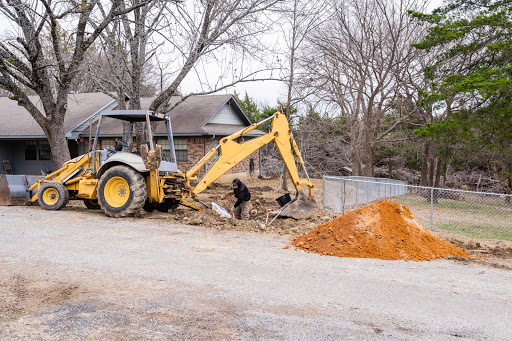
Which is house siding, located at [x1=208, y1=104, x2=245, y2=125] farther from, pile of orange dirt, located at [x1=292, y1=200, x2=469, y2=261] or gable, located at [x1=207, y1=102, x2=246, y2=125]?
pile of orange dirt, located at [x1=292, y1=200, x2=469, y2=261]

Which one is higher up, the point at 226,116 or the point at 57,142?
the point at 226,116

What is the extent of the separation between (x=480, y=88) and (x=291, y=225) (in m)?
9.43

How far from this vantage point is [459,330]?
15.3ft

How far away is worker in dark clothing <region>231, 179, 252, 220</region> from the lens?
36.5 ft

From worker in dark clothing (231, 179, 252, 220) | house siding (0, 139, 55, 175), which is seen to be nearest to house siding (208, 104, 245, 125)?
house siding (0, 139, 55, 175)

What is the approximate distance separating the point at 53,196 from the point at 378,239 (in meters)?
8.67

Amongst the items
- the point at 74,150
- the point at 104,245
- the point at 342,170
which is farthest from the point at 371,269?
the point at 342,170

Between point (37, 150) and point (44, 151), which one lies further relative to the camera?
point (37, 150)

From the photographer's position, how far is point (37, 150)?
23.8 meters

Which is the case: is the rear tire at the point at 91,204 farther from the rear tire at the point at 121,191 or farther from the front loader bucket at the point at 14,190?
the rear tire at the point at 121,191

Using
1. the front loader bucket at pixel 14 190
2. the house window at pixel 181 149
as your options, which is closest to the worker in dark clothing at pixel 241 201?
the front loader bucket at pixel 14 190

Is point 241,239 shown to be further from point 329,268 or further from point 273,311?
point 273,311

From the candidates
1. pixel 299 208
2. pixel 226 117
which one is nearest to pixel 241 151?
pixel 299 208

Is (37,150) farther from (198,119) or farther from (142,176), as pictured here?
(142,176)
